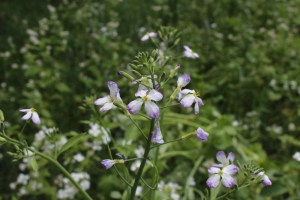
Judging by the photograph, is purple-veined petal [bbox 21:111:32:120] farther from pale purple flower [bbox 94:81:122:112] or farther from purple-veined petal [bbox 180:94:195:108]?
purple-veined petal [bbox 180:94:195:108]

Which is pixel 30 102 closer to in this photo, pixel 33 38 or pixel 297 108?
pixel 33 38

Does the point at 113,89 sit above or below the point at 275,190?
above

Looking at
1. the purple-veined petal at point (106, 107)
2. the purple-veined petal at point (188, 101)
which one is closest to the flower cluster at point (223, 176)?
the purple-veined petal at point (188, 101)

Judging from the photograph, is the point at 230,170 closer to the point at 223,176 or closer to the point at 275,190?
the point at 223,176

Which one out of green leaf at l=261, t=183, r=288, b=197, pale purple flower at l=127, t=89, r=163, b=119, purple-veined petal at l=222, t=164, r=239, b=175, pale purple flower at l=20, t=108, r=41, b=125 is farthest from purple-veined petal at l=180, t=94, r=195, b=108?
green leaf at l=261, t=183, r=288, b=197

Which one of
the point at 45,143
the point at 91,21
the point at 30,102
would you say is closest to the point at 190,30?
the point at 91,21

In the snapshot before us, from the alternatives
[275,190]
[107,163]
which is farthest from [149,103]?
[275,190]
